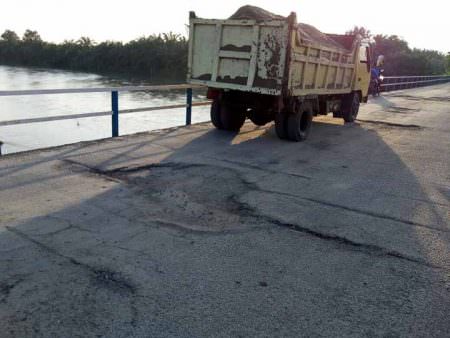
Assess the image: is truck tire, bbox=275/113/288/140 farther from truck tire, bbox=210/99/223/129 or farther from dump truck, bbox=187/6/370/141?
truck tire, bbox=210/99/223/129

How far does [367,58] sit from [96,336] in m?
11.7

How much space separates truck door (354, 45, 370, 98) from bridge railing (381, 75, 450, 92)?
45.6 ft

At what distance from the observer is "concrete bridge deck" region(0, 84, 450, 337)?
2877 millimetres

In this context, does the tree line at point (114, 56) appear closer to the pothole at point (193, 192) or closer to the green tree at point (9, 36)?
the green tree at point (9, 36)

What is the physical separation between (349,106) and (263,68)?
17.0 feet

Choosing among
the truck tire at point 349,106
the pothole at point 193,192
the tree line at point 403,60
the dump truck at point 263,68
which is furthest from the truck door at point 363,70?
the tree line at point 403,60

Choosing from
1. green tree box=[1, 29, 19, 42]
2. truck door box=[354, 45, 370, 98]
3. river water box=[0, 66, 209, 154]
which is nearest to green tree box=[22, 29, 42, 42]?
green tree box=[1, 29, 19, 42]

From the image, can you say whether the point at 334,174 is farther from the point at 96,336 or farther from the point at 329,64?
the point at 96,336

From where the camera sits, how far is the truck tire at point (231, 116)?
31.5 ft

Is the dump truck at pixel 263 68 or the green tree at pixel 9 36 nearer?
the dump truck at pixel 263 68

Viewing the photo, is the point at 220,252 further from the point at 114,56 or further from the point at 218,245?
the point at 114,56

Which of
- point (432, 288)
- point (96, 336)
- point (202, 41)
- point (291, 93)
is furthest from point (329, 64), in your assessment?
point (96, 336)

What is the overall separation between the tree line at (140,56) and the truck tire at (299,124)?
1493 inches

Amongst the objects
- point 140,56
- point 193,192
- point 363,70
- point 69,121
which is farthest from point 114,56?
point 193,192
